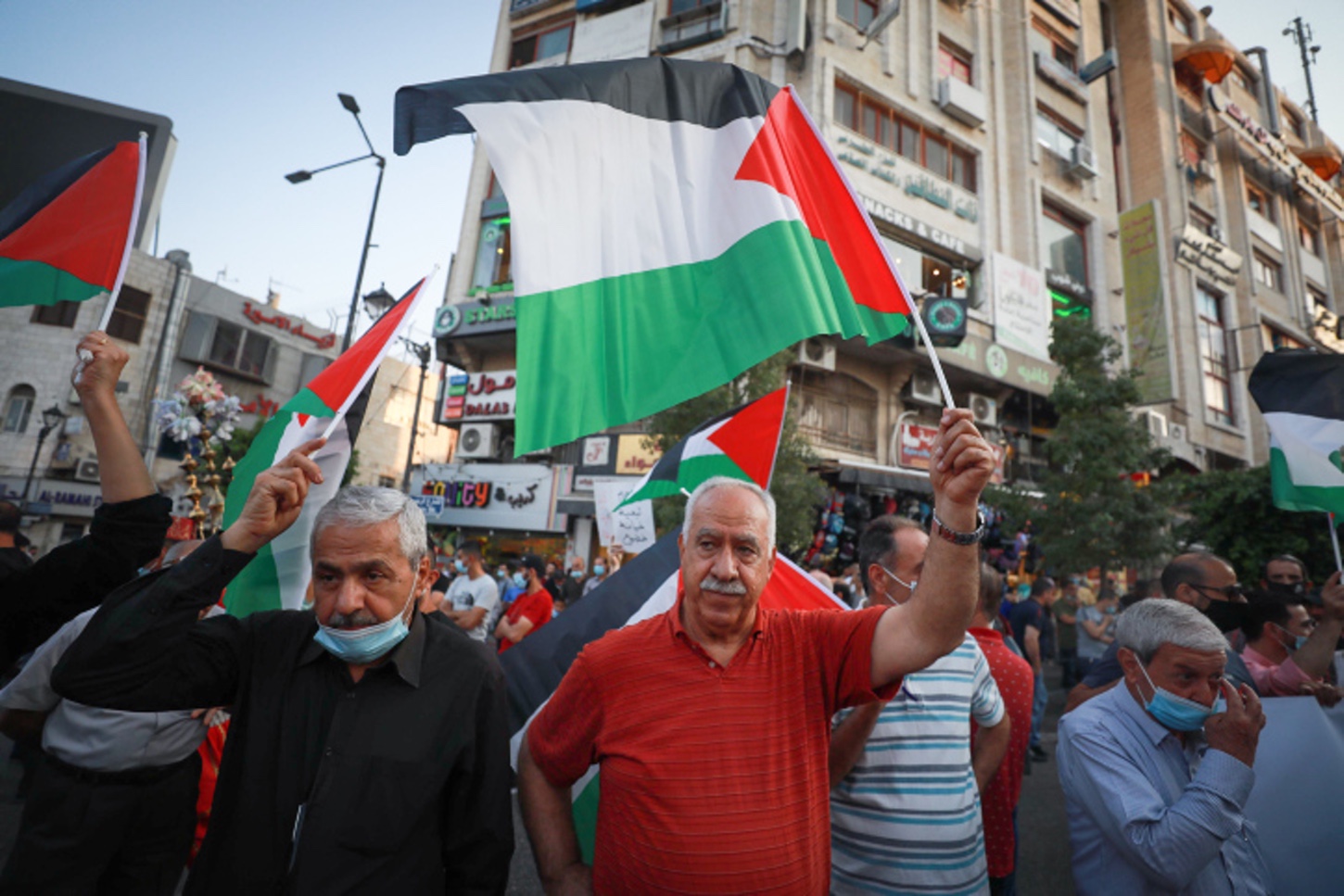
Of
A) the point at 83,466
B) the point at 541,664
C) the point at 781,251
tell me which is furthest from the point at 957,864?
the point at 83,466

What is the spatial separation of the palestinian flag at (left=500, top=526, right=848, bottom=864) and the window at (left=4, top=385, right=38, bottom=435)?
28031 mm

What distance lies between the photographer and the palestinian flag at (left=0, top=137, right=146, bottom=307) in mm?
2670

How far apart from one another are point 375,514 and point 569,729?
0.84 m

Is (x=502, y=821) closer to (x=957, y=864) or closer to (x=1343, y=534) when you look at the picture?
(x=957, y=864)

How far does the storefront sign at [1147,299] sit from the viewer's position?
22953mm

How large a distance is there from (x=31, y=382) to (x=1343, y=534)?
3400 cm

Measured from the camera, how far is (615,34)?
898 inches

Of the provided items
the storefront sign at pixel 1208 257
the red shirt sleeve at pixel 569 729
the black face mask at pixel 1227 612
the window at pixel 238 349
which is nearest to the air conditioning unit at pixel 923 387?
the storefront sign at pixel 1208 257

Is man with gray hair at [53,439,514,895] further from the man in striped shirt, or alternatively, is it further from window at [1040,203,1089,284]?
window at [1040,203,1089,284]

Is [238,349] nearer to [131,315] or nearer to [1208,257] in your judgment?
[131,315]

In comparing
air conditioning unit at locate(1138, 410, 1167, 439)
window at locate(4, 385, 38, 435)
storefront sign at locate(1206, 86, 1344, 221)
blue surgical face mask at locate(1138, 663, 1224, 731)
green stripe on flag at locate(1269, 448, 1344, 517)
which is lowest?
blue surgical face mask at locate(1138, 663, 1224, 731)

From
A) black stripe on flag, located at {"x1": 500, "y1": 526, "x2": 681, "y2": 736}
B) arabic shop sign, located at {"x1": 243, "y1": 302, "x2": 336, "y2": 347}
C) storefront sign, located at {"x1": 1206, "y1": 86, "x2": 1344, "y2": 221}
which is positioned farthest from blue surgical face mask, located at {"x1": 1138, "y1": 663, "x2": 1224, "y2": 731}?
storefront sign, located at {"x1": 1206, "y1": 86, "x2": 1344, "y2": 221}

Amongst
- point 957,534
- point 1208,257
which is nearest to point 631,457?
point 957,534

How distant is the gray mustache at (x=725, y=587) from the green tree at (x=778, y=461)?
458 inches
